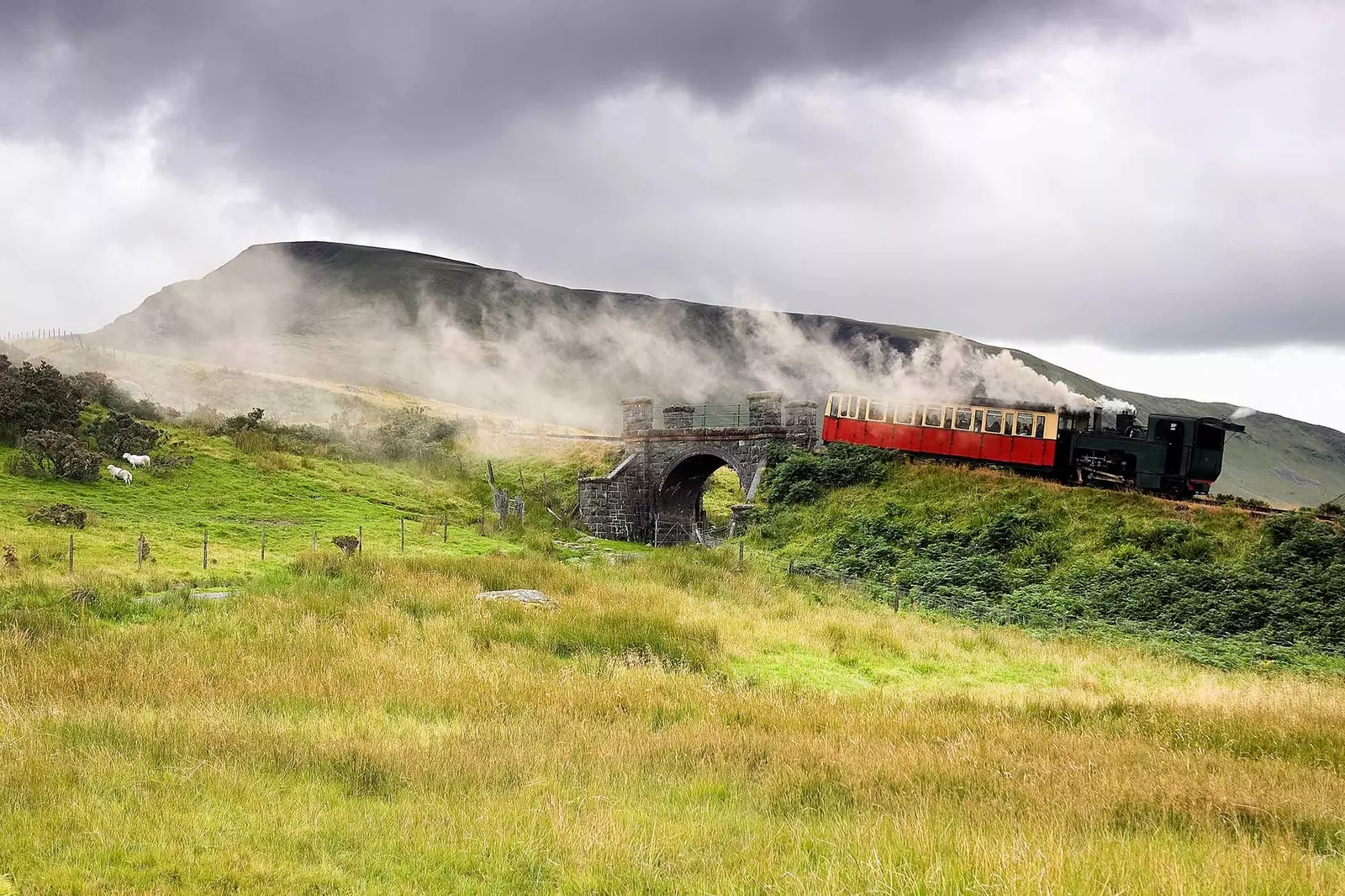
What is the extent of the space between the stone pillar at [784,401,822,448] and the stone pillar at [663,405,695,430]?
14.9 feet

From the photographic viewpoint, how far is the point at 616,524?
3444 centimetres

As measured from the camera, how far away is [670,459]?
35188 mm

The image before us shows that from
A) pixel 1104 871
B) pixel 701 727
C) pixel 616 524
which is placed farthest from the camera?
pixel 616 524

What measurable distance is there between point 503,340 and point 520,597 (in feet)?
339

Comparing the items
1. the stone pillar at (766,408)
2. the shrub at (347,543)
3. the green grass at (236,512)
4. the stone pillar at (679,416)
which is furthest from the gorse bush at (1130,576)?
the shrub at (347,543)

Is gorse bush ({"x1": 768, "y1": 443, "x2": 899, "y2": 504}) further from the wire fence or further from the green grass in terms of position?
the wire fence

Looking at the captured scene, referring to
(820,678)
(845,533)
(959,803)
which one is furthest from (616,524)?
(959,803)

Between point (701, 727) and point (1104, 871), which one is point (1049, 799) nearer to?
point (1104, 871)

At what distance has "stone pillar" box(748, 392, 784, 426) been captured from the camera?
33.3 m

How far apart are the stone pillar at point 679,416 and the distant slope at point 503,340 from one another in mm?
38295

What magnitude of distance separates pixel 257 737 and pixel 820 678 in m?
8.31

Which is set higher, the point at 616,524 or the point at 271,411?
the point at 271,411

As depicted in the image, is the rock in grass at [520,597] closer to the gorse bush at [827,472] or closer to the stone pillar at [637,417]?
the gorse bush at [827,472]

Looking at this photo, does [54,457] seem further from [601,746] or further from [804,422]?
[804,422]
